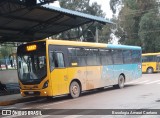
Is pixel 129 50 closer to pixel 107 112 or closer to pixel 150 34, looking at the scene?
pixel 107 112

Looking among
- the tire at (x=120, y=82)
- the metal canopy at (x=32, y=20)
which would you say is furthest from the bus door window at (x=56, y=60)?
the tire at (x=120, y=82)

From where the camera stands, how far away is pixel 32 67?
15906 millimetres

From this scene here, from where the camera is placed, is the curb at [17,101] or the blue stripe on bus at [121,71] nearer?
the curb at [17,101]

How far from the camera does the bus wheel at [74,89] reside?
1680 centimetres

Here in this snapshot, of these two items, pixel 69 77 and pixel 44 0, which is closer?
pixel 44 0

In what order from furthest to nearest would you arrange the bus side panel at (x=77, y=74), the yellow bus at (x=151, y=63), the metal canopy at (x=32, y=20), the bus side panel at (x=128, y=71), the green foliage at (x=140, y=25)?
the green foliage at (x=140, y=25) < the yellow bus at (x=151, y=63) < the bus side panel at (x=128, y=71) < the metal canopy at (x=32, y=20) < the bus side panel at (x=77, y=74)

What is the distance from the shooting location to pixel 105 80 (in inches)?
780

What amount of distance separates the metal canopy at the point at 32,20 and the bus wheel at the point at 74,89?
434 cm

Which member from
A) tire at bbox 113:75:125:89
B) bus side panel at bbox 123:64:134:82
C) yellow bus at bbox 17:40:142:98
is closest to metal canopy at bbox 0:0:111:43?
yellow bus at bbox 17:40:142:98

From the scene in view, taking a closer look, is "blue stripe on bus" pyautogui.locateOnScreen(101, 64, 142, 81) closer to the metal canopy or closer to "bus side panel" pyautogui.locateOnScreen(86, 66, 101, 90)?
"bus side panel" pyautogui.locateOnScreen(86, 66, 101, 90)

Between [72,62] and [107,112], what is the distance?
19.9 ft

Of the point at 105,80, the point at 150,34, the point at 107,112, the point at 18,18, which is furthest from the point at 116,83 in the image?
the point at 150,34

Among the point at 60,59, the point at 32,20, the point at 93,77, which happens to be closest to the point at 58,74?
the point at 60,59

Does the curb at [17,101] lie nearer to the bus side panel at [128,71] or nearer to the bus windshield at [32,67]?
→ the bus windshield at [32,67]
